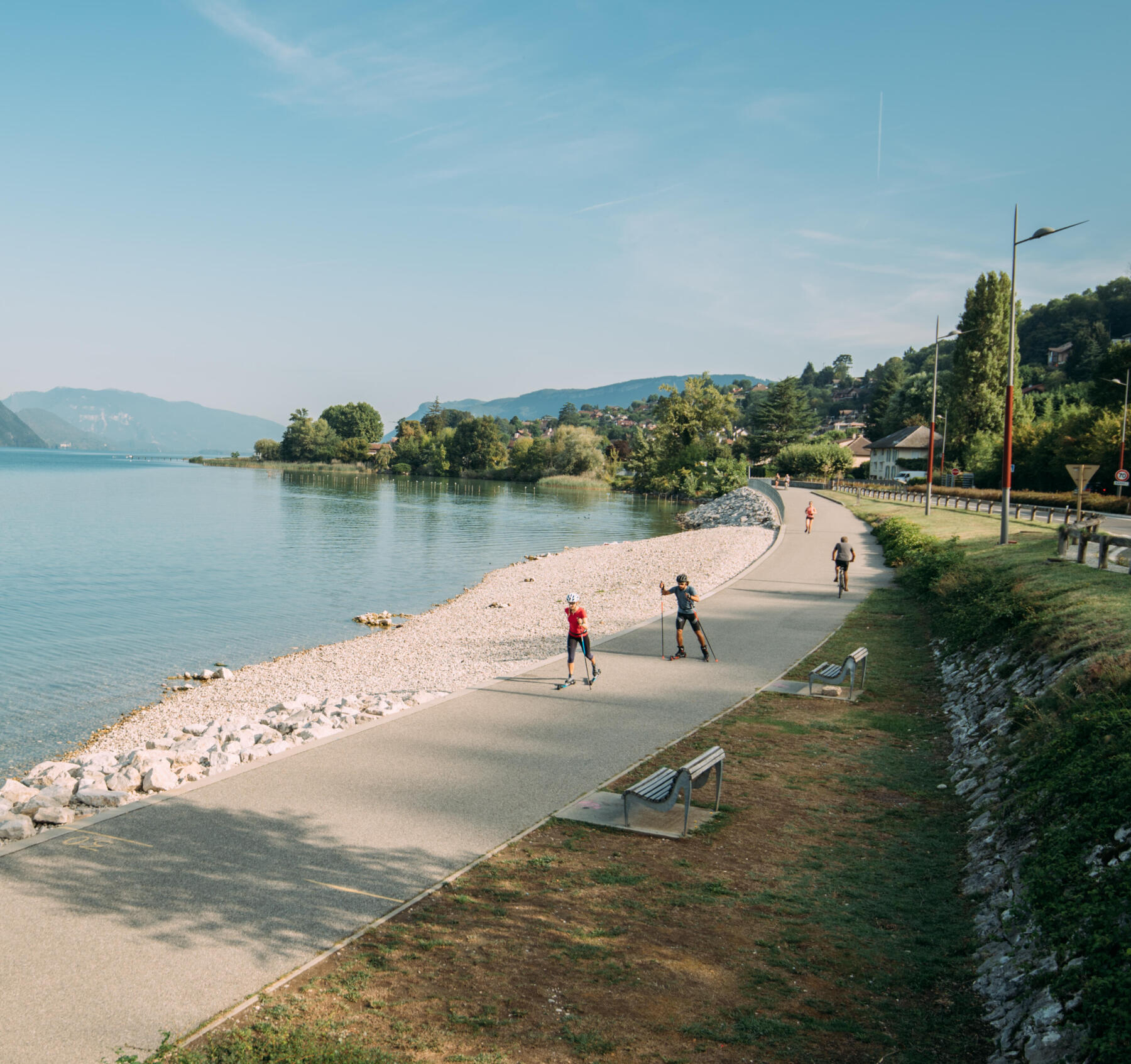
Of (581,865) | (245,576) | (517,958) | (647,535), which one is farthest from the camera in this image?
(647,535)

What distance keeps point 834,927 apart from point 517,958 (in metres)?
2.38

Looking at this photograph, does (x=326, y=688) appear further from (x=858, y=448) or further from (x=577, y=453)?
(x=858, y=448)

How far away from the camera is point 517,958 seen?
549cm

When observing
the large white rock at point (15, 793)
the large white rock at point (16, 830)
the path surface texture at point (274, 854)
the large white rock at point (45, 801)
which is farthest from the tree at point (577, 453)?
the large white rock at point (16, 830)

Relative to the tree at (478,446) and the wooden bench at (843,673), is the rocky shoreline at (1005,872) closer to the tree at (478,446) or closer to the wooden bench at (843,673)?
the wooden bench at (843,673)

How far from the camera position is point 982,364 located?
218 feet

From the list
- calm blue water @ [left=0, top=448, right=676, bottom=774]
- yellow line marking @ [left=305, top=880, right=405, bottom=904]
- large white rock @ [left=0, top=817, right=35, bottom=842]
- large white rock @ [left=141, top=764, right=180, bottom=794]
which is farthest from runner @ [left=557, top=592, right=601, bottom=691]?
calm blue water @ [left=0, top=448, right=676, bottom=774]

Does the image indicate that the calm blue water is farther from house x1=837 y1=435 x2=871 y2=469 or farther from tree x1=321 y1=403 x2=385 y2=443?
tree x1=321 y1=403 x2=385 y2=443

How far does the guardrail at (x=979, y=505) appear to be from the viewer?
36.2 meters

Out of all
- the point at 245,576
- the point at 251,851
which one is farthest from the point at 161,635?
the point at 251,851

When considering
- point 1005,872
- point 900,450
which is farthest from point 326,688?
point 900,450

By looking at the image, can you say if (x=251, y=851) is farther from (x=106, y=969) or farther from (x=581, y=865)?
(x=581, y=865)

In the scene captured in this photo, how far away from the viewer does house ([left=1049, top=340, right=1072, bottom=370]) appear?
113875 mm

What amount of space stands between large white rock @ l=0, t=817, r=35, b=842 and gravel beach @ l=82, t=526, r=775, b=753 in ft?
17.8
